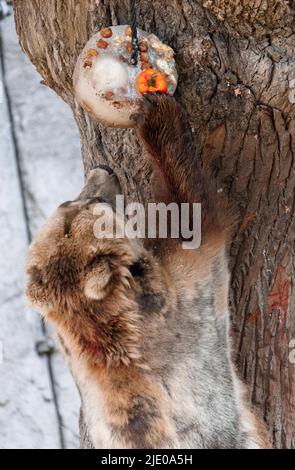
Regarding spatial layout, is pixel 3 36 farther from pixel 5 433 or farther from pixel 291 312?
pixel 291 312

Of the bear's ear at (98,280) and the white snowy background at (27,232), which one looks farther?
the white snowy background at (27,232)

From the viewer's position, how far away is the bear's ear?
10.8ft

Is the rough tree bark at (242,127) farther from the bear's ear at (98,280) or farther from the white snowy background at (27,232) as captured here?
the white snowy background at (27,232)

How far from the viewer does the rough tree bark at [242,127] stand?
3432 millimetres

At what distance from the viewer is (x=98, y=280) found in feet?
10.8

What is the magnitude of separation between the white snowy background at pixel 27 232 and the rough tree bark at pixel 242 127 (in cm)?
291

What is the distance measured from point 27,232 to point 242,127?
369 cm

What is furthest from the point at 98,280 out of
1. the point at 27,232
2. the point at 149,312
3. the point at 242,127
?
the point at 27,232

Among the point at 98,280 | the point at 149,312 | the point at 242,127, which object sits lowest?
the point at 149,312

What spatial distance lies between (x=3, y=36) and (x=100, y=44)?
13.3 ft

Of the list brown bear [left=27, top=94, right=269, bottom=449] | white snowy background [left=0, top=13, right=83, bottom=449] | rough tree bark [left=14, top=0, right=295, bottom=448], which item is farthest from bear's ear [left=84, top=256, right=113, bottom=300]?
white snowy background [left=0, top=13, right=83, bottom=449]

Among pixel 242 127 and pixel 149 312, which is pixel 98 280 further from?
pixel 242 127

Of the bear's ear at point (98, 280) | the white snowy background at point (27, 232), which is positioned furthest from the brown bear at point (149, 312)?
the white snowy background at point (27, 232)

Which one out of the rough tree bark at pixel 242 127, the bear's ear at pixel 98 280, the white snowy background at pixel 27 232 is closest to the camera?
the bear's ear at pixel 98 280
